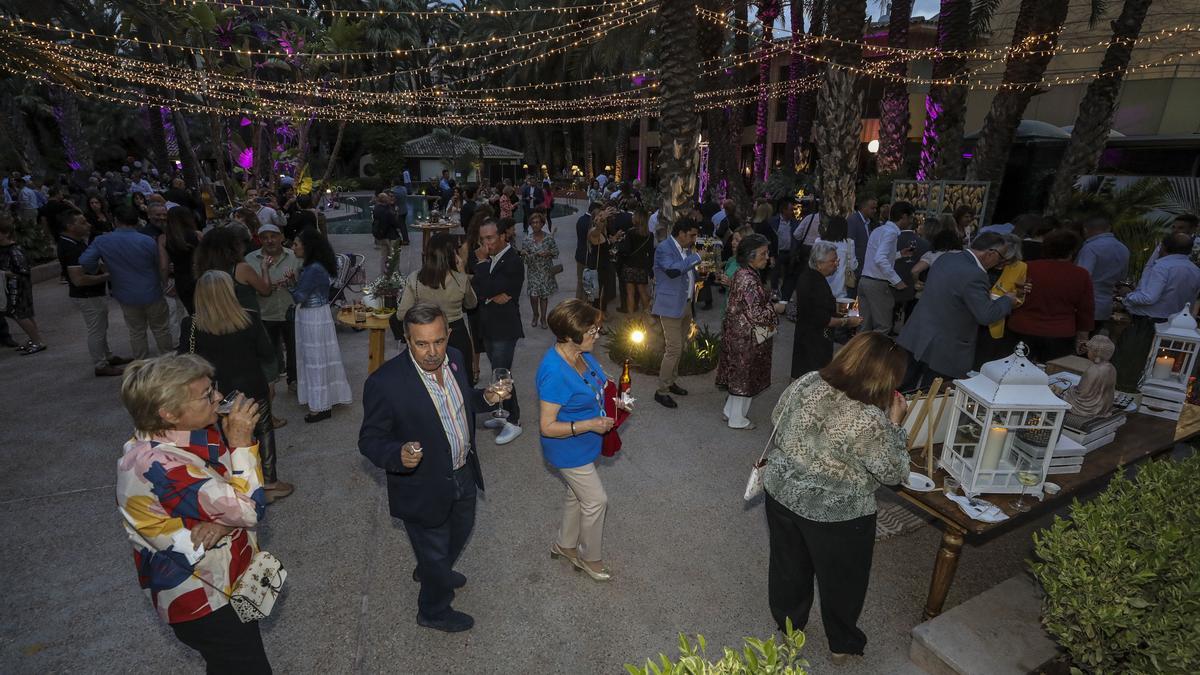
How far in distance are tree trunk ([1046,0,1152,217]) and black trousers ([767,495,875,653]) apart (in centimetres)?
1341

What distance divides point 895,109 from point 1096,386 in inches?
718

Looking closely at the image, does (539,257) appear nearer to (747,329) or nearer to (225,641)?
(747,329)

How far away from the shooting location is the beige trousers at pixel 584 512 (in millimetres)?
3693

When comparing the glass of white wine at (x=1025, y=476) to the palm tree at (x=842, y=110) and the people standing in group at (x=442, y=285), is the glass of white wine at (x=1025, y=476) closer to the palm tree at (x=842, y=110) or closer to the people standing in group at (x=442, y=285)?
→ the people standing in group at (x=442, y=285)

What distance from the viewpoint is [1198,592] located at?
7.68ft

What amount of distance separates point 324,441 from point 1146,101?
27014 mm

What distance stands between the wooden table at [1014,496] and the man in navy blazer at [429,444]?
255 cm

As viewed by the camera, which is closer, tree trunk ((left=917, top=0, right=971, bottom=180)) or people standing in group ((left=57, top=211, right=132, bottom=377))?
people standing in group ((left=57, top=211, right=132, bottom=377))

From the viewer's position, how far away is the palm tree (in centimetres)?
1053

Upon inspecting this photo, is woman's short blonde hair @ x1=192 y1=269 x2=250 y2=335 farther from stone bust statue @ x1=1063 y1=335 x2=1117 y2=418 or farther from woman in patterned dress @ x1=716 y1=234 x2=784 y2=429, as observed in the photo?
stone bust statue @ x1=1063 y1=335 x2=1117 y2=418

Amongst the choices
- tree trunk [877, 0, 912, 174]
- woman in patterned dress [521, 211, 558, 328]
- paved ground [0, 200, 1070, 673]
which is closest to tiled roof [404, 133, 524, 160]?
tree trunk [877, 0, 912, 174]

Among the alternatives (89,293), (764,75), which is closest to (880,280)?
(89,293)

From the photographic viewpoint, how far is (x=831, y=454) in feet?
9.68

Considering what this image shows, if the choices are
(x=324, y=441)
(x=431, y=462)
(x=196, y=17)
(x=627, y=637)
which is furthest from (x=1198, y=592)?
(x=196, y=17)
